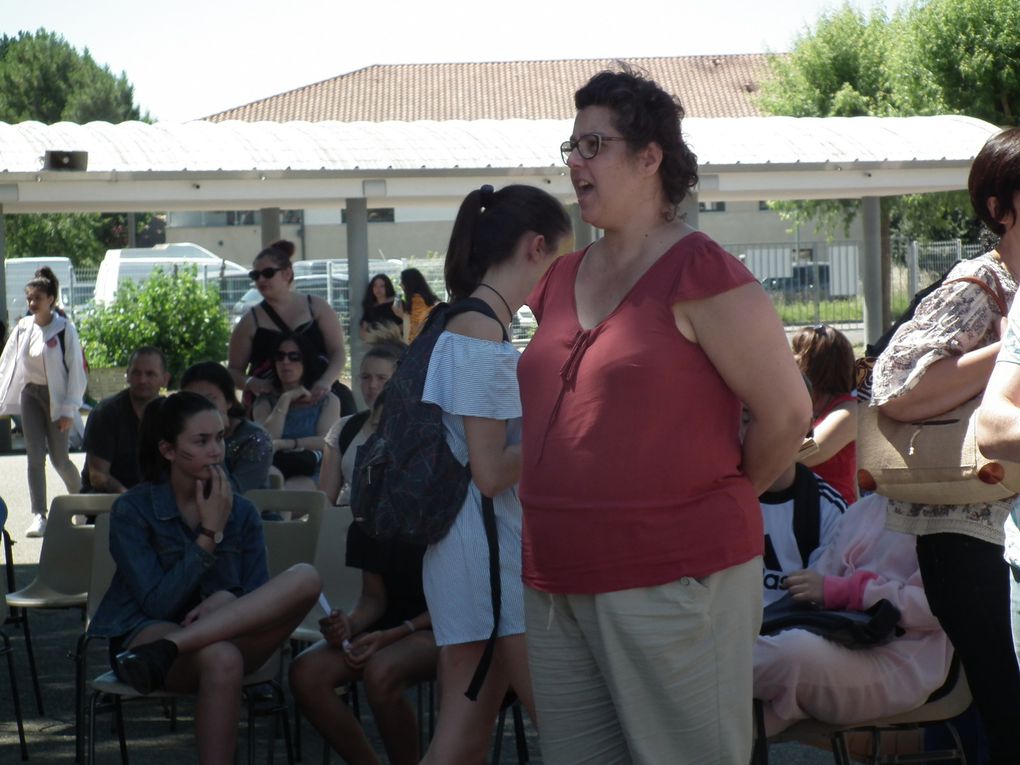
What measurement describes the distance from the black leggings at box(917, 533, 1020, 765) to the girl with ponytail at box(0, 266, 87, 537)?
8.51 m

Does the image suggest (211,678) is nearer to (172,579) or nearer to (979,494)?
(172,579)

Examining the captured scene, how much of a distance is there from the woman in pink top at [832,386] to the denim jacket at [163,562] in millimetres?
2144

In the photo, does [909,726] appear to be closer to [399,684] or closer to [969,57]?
[399,684]

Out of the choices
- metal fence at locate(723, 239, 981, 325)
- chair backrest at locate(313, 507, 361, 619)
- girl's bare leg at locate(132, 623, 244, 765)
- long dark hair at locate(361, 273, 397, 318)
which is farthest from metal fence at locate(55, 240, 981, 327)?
girl's bare leg at locate(132, 623, 244, 765)

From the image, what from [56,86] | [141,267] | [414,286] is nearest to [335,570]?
[414,286]

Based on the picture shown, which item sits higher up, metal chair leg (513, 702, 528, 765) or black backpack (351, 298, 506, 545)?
black backpack (351, 298, 506, 545)

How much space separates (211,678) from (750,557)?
2.34 m

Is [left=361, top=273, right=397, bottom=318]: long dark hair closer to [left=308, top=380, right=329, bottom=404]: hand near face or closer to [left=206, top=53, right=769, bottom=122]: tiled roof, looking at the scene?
[left=308, top=380, right=329, bottom=404]: hand near face

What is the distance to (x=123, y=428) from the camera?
24.1ft

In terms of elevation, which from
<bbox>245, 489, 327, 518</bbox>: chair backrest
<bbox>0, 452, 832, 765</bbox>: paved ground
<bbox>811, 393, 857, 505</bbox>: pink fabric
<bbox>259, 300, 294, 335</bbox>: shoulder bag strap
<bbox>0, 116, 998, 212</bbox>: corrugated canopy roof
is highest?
<bbox>0, 116, 998, 212</bbox>: corrugated canopy roof

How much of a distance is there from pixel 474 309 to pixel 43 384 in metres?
8.32

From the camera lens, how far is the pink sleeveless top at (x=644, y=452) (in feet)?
8.71

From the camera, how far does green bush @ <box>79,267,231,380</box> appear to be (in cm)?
2091

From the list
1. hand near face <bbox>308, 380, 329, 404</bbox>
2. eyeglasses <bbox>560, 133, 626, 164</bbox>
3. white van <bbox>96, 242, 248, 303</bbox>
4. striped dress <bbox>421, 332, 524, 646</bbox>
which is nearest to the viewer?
eyeglasses <bbox>560, 133, 626, 164</bbox>
